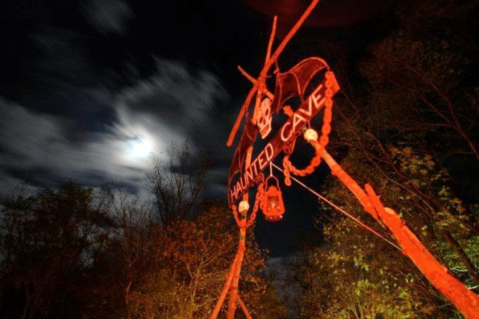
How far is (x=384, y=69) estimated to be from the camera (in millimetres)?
8812

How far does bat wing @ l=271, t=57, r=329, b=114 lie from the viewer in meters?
4.04

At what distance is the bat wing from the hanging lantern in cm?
149

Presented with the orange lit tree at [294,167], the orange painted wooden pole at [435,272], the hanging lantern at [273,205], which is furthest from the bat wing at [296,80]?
the orange painted wooden pole at [435,272]

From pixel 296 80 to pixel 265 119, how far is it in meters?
1.23

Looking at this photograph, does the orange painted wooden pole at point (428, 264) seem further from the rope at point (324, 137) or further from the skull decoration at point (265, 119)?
the skull decoration at point (265, 119)

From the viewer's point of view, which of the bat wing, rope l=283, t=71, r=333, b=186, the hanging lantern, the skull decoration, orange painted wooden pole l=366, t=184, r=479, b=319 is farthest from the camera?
the skull decoration

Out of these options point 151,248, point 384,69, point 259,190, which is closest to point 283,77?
point 259,190

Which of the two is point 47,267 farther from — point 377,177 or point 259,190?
point 377,177

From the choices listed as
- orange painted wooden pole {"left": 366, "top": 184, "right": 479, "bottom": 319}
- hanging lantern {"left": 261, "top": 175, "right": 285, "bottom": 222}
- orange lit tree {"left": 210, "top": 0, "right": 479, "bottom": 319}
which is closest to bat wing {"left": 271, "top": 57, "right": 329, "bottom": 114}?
orange lit tree {"left": 210, "top": 0, "right": 479, "bottom": 319}

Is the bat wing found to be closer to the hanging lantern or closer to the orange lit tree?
the orange lit tree

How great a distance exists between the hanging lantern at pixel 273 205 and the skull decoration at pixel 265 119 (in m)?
1.17

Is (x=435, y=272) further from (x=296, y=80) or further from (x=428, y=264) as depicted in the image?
(x=296, y=80)

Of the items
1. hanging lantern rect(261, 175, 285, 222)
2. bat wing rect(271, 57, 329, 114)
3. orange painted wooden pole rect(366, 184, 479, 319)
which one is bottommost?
orange painted wooden pole rect(366, 184, 479, 319)

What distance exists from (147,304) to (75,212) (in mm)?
10829
